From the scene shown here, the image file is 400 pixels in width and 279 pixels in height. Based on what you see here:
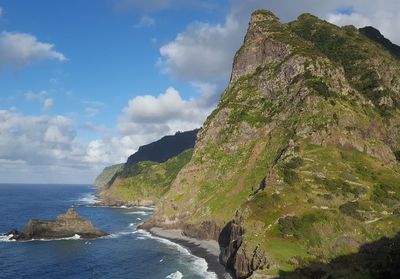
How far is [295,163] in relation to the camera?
12525 cm

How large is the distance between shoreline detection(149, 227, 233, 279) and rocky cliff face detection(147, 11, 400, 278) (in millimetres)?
3097

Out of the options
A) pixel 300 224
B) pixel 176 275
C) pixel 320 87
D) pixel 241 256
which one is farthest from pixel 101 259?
pixel 320 87

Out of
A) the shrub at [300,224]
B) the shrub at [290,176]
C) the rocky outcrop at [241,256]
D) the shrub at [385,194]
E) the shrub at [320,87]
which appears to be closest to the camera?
the rocky outcrop at [241,256]

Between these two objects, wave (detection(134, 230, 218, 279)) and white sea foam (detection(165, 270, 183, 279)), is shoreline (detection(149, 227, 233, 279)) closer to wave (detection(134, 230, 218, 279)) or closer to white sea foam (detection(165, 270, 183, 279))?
wave (detection(134, 230, 218, 279))

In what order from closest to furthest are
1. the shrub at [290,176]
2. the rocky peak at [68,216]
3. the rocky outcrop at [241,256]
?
the rocky outcrop at [241,256]
the shrub at [290,176]
the rocky peak at [68,216]

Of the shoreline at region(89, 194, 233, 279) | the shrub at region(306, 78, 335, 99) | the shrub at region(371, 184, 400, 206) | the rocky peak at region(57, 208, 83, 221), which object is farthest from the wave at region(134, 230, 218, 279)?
the shrub at region(306, 78, 335, 99)

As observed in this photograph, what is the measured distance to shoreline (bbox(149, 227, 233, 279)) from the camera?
104 meters

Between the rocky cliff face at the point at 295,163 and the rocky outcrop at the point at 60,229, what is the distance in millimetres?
27999

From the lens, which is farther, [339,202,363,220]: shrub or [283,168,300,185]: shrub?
[283,168,300,185]: shrub

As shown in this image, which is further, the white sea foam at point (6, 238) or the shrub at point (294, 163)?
the white sea foam at point (6, 238)

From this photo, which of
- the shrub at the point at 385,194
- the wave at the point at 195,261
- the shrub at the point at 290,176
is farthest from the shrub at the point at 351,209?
the wave at the point at 195,261

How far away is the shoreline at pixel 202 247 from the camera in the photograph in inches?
4094

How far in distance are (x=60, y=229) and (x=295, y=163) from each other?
85.7 m

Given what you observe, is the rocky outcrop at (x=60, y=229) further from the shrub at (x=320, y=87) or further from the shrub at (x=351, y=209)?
the shrub at (x=320, y=87)
